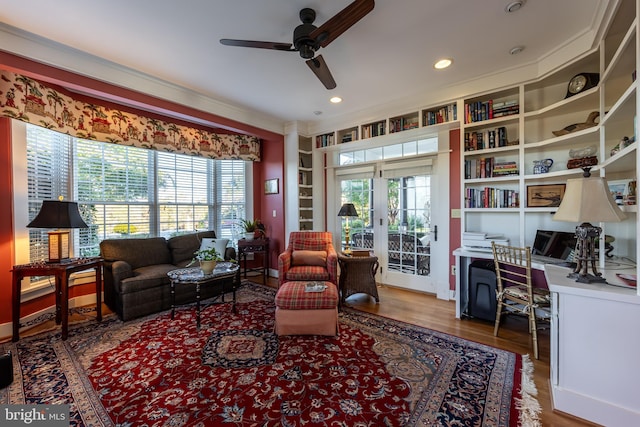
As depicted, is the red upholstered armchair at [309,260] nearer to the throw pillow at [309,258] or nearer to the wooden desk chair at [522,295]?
the throw pillow at [309,258]

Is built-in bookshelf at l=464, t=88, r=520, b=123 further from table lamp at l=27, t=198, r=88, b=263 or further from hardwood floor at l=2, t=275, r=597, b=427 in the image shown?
table lamp at l=27, t=198, r=88, b=263

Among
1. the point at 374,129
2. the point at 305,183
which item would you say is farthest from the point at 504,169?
the point at 305,183

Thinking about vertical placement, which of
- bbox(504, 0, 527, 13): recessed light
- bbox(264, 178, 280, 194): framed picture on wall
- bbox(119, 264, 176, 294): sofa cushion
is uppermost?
bbox(504, 0, 527, 13): recessed light

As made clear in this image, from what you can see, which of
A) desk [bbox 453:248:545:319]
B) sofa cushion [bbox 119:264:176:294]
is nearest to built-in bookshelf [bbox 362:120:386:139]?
desk [bbox 453:248:545:319]

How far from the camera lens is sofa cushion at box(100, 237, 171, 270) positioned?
9.87ft

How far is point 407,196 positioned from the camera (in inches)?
147

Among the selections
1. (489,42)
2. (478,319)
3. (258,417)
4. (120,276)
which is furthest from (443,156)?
(120,276)

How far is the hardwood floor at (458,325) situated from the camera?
157cm

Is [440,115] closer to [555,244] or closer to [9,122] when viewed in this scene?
[555,244]

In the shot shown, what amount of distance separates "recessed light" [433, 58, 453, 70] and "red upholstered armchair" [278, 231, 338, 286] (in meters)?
2.29

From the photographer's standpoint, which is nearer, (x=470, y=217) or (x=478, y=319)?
(x=478, y=319)

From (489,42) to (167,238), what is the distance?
456 cm

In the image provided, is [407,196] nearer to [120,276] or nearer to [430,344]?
[430,344]

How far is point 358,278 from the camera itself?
126 inches
